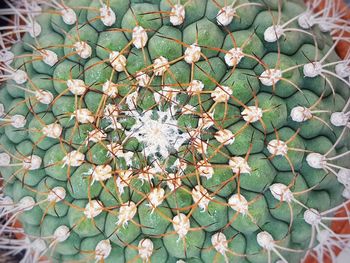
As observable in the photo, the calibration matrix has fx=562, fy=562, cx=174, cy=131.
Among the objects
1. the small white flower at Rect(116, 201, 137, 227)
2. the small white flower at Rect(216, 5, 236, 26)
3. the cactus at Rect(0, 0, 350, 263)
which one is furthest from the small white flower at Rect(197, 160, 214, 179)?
the small white flower at Rect(216, 5, 236, 26)

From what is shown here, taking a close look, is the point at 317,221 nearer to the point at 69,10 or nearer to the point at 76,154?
the point at 76,154

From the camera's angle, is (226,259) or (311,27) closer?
(226,259)

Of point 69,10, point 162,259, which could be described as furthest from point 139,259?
point 69,10

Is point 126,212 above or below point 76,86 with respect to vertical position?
below

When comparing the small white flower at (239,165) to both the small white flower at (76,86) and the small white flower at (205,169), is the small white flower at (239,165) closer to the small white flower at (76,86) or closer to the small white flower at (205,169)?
the small white flower at (205,169)

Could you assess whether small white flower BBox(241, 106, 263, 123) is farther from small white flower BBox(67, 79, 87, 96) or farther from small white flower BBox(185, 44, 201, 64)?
small white flower BBox(67, 79, 87, 96)

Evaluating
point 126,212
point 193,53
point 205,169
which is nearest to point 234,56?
point 193,53

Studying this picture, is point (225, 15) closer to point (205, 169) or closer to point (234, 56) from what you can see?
point (234, 56)

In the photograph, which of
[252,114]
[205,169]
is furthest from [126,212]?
[252,114]

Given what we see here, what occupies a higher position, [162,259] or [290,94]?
[290,94]
